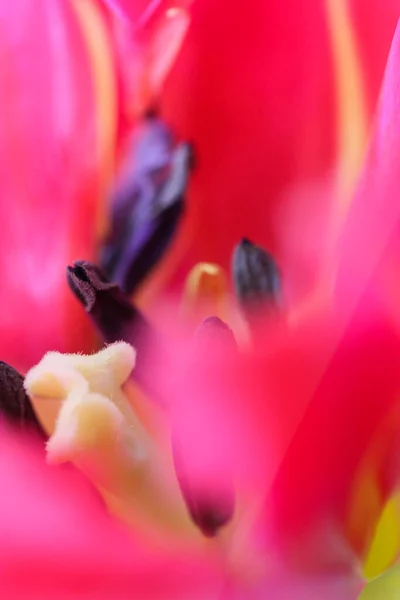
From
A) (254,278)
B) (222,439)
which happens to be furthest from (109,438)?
(254,278)

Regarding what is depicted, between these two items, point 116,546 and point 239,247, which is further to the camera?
point 239,247

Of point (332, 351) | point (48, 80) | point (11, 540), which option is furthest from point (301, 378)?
point (48, 80)

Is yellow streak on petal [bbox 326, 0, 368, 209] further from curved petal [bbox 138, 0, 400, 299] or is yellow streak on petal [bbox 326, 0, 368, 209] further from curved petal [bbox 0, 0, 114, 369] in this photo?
curved petal [bbox 0, 0, 114, 369]

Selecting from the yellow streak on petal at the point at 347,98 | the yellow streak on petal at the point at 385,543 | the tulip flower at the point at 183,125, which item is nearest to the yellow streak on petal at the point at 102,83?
the tulip flower at the point at 183,125

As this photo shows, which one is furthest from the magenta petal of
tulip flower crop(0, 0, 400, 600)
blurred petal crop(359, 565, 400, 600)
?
blurred petal crop(359, 565, 400, 600)

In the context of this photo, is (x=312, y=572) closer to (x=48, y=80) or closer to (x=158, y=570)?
(x=158, y=570)

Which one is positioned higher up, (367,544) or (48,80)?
(48,80)

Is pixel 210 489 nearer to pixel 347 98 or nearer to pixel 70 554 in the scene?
pixel 70 554
